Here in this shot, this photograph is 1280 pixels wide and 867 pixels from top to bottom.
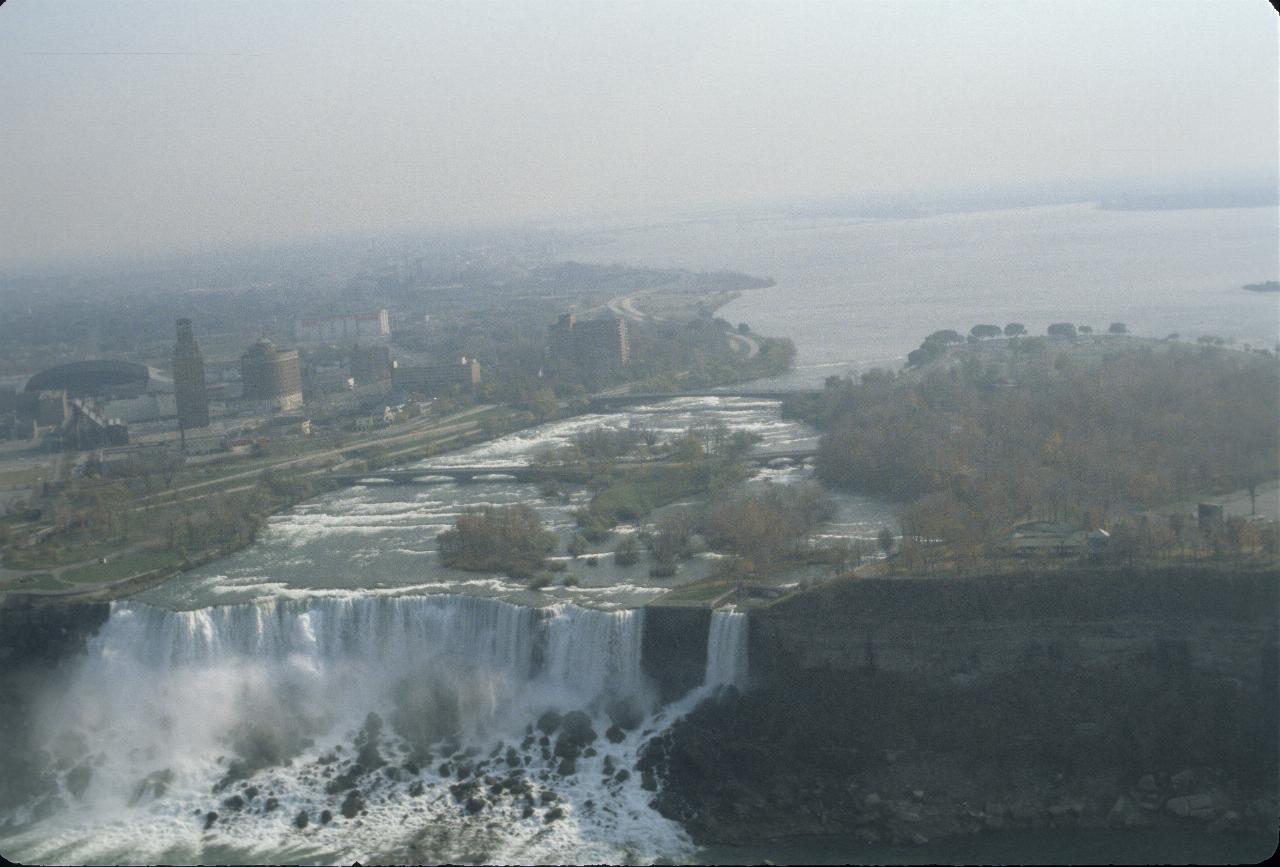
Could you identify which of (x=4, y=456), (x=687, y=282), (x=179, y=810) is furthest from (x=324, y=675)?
(x=687, y=282)

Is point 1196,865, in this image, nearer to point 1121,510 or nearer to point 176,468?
point 1121,510

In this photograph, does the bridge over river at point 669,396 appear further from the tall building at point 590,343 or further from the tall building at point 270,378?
the tall building at point 270,378

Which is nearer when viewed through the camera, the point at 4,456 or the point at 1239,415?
Answer: the point at 1239,415

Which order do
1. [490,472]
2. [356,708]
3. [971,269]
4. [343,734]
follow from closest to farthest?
[343,734] → [356,708] → [490,472] → [971,269]

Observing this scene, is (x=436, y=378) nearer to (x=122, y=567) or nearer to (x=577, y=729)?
(x=122, y=567)

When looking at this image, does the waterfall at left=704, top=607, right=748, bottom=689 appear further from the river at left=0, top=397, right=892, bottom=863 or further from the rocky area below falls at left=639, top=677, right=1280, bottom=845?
the rocky area below falls at left=639, top=677, right=1280, bottom=845

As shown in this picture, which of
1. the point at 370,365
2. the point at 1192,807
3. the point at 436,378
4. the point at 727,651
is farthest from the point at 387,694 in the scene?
the point at 370,365
